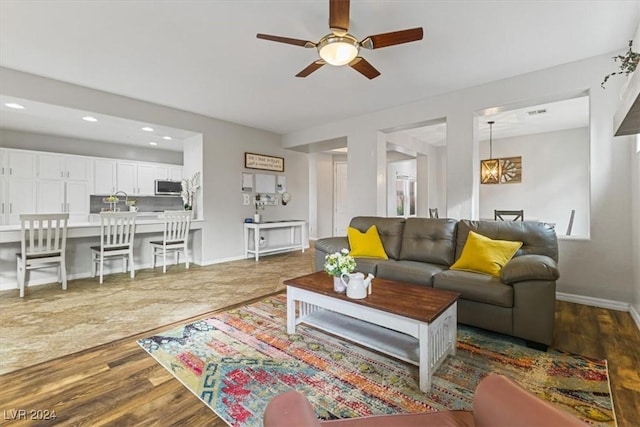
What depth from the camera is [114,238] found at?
4094mm

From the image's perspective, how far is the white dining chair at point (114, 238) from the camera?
13.1 feet

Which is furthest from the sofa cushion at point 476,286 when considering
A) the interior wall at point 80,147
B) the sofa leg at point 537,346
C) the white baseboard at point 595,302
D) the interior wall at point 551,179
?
the interior wall at point 80,147

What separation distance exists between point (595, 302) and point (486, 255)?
5.17 ft

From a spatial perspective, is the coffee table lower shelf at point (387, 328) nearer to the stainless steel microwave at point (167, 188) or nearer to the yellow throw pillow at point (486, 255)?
the yellow throw pillow at point (486, 255)

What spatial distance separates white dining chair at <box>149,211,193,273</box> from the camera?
4.55 metres

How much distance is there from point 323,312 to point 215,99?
3.45 m

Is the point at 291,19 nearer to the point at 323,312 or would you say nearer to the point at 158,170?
the point at 323,312

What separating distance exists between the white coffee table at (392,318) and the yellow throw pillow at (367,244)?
1.00 metres

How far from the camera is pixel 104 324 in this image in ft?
8.59

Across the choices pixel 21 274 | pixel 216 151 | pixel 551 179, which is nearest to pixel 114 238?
pixel 21 274

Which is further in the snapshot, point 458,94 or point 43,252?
point 458,94

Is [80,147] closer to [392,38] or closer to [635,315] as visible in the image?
[392,38]

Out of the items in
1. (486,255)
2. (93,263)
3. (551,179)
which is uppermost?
(551,179)

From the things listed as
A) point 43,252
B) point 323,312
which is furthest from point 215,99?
point 323,312
